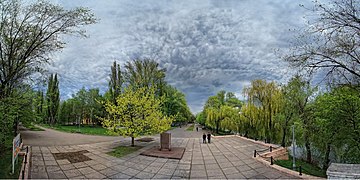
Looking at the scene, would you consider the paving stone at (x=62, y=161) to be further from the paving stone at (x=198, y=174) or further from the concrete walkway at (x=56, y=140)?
the paving stone at (x=198, y=174)

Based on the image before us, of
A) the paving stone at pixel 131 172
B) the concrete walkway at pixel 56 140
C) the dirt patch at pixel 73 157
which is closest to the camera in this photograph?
the paving stone at pixel 131 172

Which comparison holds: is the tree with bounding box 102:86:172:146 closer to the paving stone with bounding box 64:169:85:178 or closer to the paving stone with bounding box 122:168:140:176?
the paving stone with bounding box 122:168:140:176

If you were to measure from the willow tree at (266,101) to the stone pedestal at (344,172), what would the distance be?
13.4 metres

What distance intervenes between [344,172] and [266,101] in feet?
49.4

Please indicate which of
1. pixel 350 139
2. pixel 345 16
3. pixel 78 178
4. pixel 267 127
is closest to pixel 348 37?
pixel 345 16

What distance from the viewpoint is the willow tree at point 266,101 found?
67.9ft

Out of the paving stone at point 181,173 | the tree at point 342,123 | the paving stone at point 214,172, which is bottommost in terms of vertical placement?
the paving stone at point 214,172

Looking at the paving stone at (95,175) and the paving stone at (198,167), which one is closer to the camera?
the paving stone at (95,175)

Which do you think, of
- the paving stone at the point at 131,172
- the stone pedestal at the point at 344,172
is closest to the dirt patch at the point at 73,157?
the paving stone at the point at 131,172

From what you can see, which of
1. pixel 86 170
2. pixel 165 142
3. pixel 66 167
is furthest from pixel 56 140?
pixel 86 170

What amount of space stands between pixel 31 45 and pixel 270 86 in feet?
64.7

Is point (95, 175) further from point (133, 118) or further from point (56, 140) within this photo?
point (56, 140)

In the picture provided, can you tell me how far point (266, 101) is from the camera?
21.4 m

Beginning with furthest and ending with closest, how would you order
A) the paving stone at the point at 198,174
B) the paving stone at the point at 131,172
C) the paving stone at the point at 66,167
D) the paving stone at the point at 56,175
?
the paving stone at the point at 66,167
the paving stone at the point at 131,172
the paving stone at the point at 198,174
the paving stone at the point at 56,175
